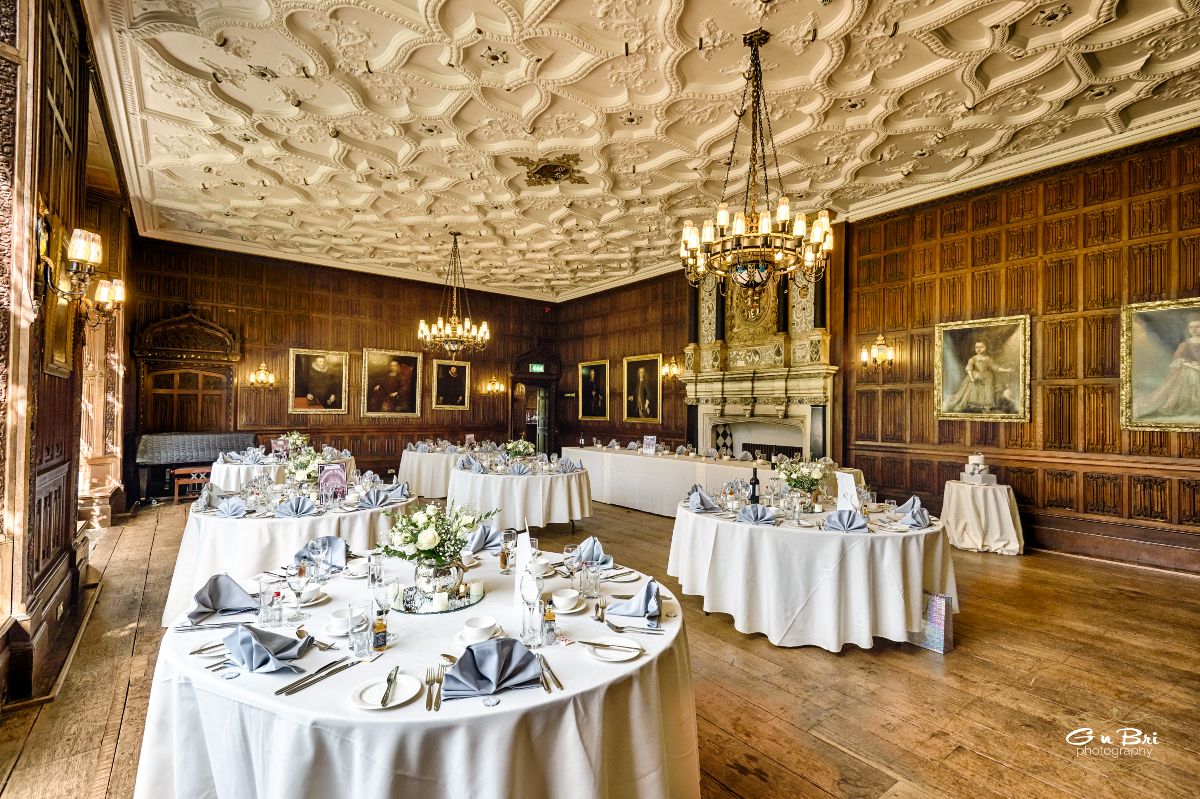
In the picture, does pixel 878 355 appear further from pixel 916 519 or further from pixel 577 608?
pixel 577 608

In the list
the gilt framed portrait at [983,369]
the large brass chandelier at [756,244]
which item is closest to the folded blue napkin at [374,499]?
the large brass chandelier at [756,244]

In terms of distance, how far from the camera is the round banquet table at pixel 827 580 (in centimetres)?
378

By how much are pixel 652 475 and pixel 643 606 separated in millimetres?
6780

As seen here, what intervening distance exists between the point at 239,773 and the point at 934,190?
9209 mm

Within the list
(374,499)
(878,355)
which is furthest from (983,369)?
(374,499)

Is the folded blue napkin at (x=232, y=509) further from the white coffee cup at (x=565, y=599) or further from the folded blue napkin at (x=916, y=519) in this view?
the folded blue napkin at (x=916, y=519)

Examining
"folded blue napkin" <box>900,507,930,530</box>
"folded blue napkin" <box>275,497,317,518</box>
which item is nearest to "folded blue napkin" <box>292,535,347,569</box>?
"folded blue napkin" <box>275,497,317,518</box>

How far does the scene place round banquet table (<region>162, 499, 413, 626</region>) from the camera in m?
4.13

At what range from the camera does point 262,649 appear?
1.73 meters

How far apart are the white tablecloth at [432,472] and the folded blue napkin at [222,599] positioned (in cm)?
735

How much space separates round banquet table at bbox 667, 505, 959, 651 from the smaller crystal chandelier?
401 inches

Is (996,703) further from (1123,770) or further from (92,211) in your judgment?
(92,211)

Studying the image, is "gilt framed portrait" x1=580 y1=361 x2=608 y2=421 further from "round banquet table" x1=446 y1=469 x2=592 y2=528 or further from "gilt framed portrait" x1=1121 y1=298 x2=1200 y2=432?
"gilt framed portrait" x1=1121 y1=298 x2=1200 y2=432

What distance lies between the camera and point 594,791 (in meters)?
1.63
